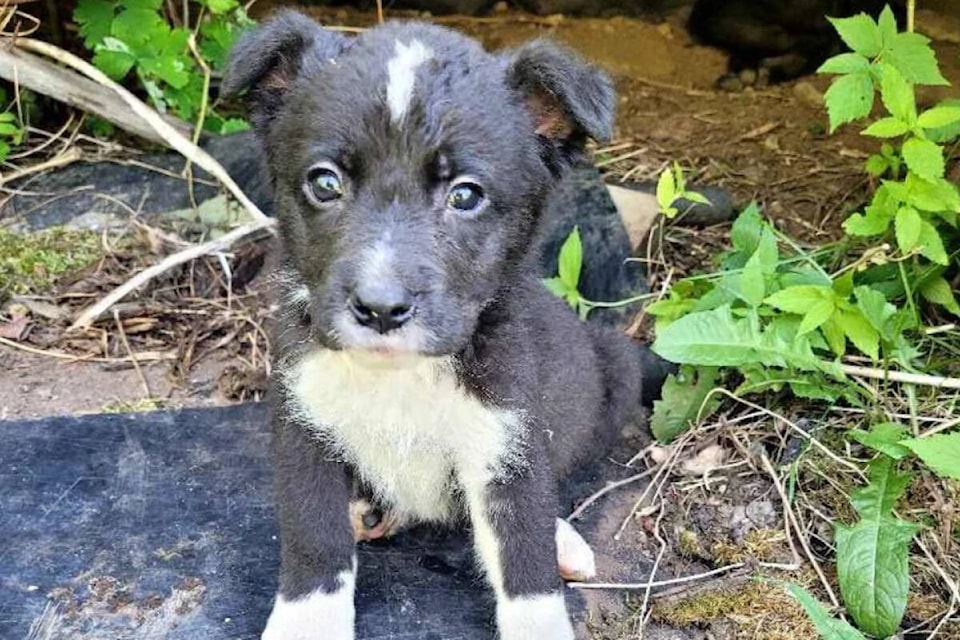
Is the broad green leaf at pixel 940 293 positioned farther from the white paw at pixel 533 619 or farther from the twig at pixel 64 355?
the twig at pixel 64 355

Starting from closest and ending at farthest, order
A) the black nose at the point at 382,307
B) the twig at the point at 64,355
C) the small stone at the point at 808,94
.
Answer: the black nose at the point at 382,307 < the twig at the point at 64,355 < the small stone at the point at 808,94

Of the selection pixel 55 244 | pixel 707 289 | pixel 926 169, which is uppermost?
pixel 926 169

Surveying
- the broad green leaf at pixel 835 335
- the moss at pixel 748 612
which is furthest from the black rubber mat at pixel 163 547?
the broad green leaf at pixel 835 335

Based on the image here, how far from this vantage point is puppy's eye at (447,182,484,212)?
283cm

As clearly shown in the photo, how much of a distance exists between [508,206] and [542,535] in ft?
3.02

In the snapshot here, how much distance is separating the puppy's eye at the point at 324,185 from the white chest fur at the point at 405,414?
0.45 metres

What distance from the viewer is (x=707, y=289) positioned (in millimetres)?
4340

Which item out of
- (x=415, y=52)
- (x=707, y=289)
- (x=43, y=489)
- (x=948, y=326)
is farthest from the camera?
(x=707, y=289)

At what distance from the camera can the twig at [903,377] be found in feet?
12.3

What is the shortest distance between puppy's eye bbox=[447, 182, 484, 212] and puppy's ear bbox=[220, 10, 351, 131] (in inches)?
19.5

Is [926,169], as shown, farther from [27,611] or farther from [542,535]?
[27,611]

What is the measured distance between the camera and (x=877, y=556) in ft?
10.8

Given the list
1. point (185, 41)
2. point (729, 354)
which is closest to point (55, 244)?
point (185, 41)

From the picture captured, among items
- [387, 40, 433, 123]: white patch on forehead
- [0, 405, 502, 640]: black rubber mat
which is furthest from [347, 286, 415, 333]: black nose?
[0, 405, 502, 640]: black rubber mat
